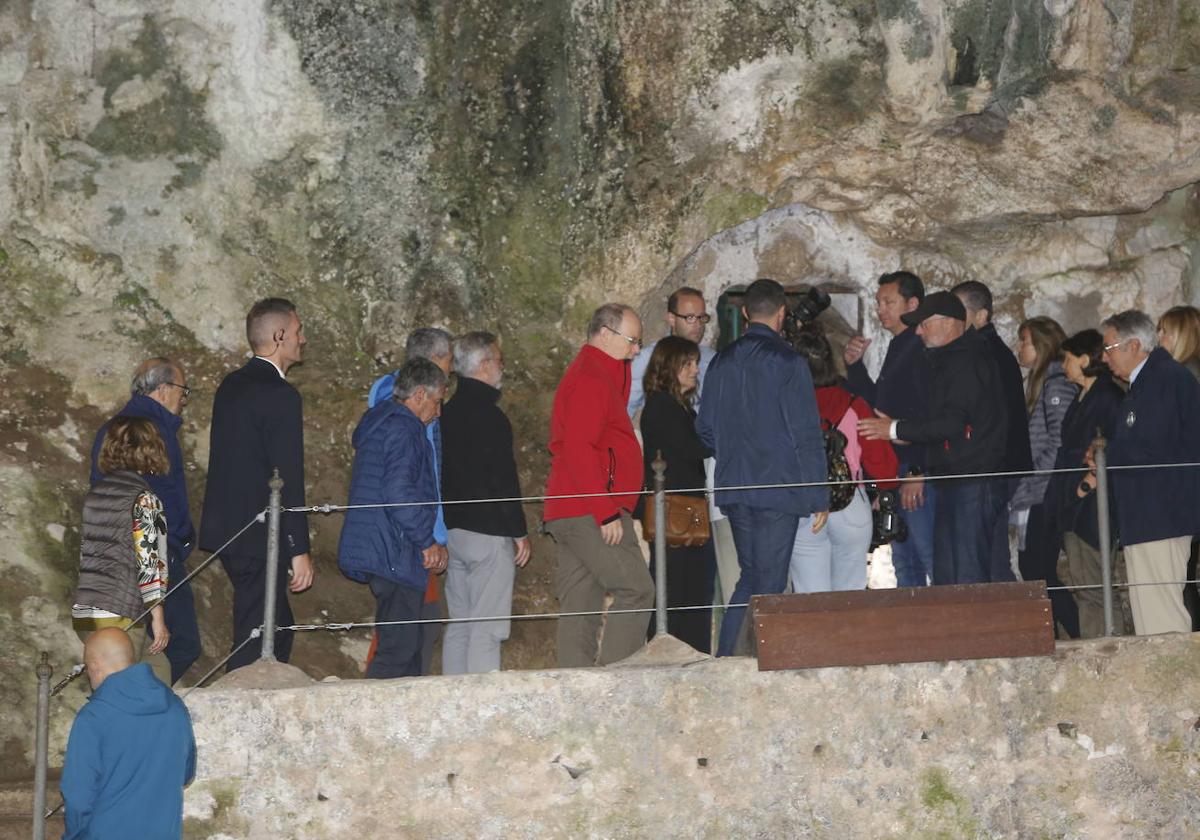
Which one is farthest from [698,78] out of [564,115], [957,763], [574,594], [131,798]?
[131,798]

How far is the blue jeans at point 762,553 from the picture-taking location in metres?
8.09

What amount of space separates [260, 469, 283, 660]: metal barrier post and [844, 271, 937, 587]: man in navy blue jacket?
293 cm

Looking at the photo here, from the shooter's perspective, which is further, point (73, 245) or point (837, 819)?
point (73, 245)

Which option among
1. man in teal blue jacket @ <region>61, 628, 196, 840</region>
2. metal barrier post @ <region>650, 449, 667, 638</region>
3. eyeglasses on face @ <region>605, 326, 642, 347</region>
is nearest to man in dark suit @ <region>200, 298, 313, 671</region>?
man in teal blue jacket @ <region>61, 628, 196, 840</region>

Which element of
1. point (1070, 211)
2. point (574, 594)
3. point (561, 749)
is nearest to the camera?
point (561, 749)

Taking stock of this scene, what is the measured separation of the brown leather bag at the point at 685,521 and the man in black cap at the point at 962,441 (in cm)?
85

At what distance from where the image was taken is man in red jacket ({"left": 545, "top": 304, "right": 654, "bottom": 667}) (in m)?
8.28

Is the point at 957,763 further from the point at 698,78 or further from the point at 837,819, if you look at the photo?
the point at 698,78

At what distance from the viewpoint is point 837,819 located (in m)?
7.71

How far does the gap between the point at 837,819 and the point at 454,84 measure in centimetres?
482

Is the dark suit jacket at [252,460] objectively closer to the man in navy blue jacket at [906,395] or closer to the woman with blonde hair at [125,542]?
the woman with blonde hair at [125,542]

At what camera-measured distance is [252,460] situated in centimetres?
819

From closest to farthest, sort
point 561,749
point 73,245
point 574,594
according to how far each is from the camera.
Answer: point 561,749 < point 574,594 < point 73,245

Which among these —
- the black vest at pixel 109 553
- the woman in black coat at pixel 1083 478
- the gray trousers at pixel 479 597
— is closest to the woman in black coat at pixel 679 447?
the gray trousers at pixel 479 597
